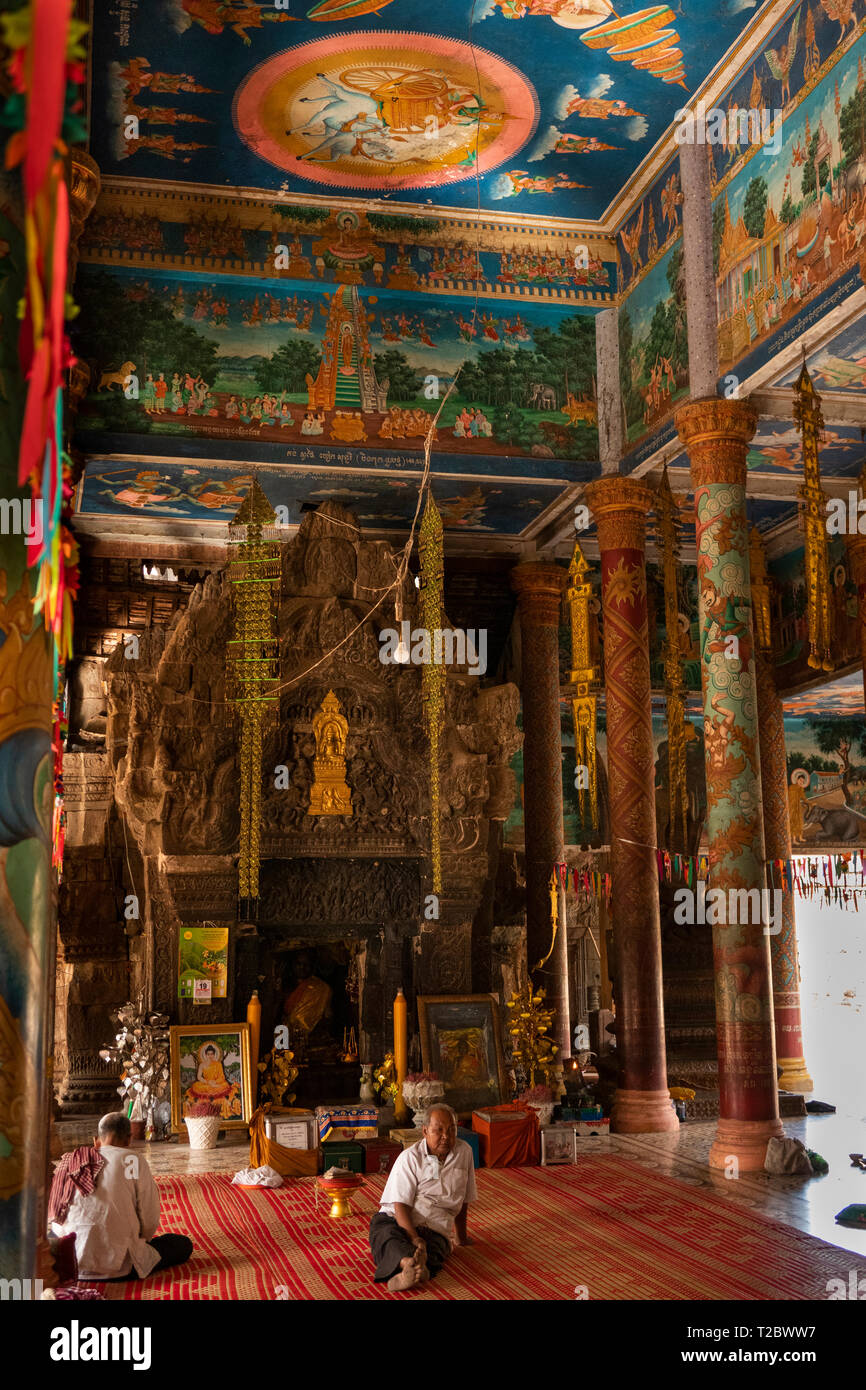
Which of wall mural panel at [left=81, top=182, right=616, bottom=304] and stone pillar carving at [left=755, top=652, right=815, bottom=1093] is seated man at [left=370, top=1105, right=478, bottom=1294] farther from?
stone pillar carving at [left=755, top=652, right=815, bottom=1093]

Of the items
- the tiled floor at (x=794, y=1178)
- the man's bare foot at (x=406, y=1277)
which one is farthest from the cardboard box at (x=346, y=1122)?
the man's bare foot at (x=406, y=1277)

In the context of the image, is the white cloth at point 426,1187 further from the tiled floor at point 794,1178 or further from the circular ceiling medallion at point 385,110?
the circular ceiling medallion at point 385,110

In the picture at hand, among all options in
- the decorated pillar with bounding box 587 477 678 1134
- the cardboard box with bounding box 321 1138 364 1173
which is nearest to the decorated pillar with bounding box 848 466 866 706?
the decorated pillar with bounding box 587 477 678 1134

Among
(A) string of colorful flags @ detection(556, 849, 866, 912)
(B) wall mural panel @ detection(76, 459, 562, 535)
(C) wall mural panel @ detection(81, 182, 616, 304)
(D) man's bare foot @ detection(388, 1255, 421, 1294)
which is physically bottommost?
(D) man's bare foot @ detection(388, 1255, 421, 1294)

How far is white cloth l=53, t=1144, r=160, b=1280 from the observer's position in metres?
7.73

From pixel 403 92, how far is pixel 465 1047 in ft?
34.7

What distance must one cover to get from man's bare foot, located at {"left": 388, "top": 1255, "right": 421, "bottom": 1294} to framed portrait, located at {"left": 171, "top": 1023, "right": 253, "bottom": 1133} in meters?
6.18

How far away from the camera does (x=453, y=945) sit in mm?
15250

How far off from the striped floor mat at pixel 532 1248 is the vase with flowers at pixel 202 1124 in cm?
145

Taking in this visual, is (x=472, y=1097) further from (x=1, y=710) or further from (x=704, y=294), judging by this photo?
(x=1, y=710)

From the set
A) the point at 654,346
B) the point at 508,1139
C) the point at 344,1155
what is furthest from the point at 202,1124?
the point at 654,346

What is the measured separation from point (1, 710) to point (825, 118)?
979cm

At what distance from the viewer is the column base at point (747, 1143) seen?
37.1 feet

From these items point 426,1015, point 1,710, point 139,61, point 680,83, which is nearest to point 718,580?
point 680,83
